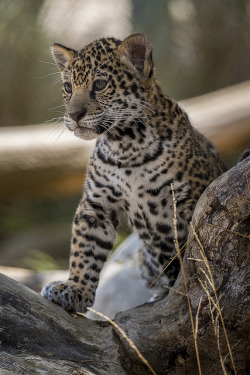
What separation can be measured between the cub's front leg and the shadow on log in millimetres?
888

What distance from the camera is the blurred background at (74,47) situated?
15.3 metres

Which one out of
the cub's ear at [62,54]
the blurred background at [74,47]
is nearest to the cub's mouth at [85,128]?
the cub's ear at [62,54]

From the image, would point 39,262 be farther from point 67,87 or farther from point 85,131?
point 85,131

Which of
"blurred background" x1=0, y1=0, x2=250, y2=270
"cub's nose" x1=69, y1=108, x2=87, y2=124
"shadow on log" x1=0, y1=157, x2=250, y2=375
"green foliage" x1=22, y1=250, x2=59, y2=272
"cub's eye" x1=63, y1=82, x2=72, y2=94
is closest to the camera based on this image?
"shadow on log" x1=0, y1=157, x2=250, y2=375

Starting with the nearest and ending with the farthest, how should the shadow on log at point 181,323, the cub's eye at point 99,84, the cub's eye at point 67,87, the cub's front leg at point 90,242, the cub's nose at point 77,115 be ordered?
the shadow on log at point 181,323 → the cub's nose at point 77,115 → the cub's eye at point 99,84 → the cub's eye at point 67,87 → the cub's front leg at point 90,242

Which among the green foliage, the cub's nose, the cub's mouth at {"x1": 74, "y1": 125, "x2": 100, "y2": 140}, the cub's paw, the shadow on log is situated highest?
the green foliage

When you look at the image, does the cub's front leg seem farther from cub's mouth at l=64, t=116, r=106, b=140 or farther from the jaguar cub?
cub's mouth at l=64, t=116, r=106, b=140

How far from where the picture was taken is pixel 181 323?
16.6ft

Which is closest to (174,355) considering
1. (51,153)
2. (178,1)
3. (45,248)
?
(51,153)

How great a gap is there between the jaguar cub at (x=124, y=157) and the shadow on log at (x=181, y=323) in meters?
0.76

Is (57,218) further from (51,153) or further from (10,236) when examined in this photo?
(51,153)

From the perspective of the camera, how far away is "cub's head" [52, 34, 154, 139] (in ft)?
18.6

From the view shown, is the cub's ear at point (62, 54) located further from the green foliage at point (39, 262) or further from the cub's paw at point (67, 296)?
the green foliage at point (39, 262)

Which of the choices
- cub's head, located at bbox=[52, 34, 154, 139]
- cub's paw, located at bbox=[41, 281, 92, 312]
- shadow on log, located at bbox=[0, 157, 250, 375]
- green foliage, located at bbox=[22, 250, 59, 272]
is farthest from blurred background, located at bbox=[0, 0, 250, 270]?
Result: shadow on log, located at bbox=[0, 157, 250, 375]
